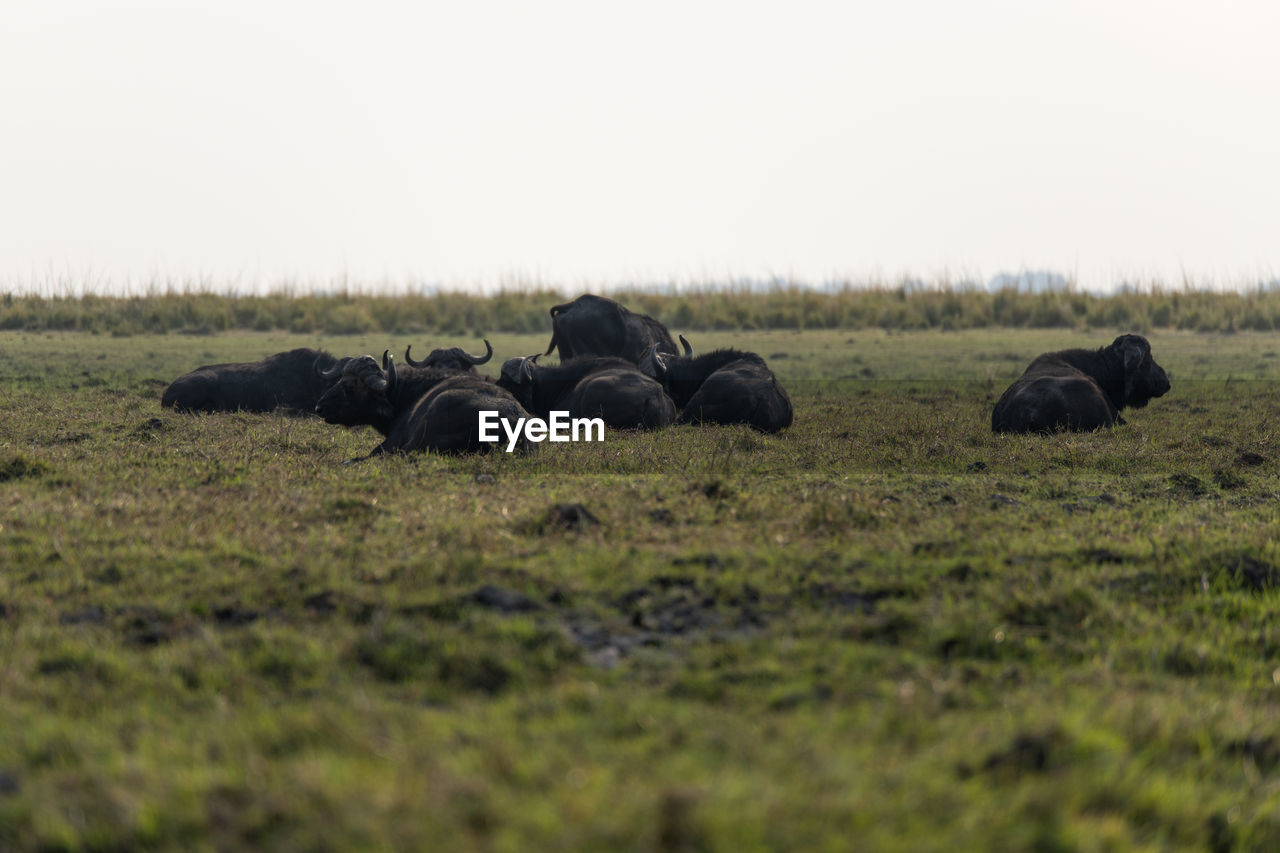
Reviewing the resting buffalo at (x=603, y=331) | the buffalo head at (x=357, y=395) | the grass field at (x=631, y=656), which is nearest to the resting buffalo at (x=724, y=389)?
the resting buffalo at (x=603, y=331)

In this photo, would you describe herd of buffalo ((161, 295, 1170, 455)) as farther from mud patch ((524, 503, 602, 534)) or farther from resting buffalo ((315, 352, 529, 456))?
mud patch ((524, 503, 602, 534))

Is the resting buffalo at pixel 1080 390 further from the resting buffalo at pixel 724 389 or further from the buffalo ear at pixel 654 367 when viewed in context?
the buffalo ear at pixel 654 367

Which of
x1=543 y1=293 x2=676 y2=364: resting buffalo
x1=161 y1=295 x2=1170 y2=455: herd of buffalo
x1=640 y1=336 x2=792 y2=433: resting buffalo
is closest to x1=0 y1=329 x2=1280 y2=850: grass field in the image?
x1=161 y1=295 x2=1170 y2=455: herd of buffalo

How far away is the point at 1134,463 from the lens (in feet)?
33.5

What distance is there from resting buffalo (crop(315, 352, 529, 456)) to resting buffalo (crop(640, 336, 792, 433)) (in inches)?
113

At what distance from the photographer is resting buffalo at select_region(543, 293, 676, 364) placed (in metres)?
17.2

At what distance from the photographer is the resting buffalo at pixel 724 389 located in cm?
1279

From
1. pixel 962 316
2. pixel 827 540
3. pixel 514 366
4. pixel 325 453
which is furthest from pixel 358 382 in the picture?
pixel 962 316

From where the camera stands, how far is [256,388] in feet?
47.4

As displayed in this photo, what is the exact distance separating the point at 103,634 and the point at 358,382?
20.8 feet

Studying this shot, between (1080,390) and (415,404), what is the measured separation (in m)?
7.12

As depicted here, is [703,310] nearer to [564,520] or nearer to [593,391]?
[593,391]

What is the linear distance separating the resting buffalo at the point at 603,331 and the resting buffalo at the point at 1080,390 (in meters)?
5.92

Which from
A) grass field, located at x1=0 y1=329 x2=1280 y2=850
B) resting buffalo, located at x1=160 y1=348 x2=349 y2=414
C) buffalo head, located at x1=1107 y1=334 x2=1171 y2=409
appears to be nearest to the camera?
grass field, located at x1=0 y1=329 x2=1280 y2=850
